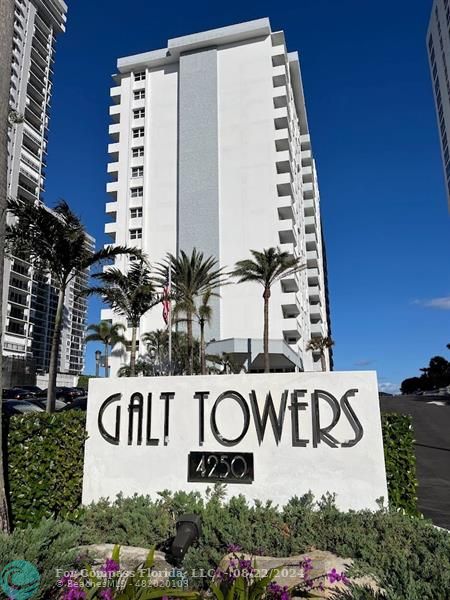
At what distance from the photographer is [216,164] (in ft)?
136

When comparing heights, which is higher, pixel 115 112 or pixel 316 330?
pixel 115 112

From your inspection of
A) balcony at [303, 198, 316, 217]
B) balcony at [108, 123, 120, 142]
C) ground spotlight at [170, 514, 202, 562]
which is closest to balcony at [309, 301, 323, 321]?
balcony at [303, 198, 316, 217]

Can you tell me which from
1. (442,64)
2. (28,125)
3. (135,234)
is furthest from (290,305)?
(28,125)

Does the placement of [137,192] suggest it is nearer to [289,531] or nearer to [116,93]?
[116,93]

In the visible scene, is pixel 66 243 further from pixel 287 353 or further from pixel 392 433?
pixel 287 353

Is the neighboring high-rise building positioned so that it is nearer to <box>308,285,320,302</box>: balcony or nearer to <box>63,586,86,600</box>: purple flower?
<box>308,285,320,302</box>: balcony

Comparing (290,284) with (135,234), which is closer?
(290,284)

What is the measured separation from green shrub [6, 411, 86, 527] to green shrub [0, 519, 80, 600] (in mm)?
2407

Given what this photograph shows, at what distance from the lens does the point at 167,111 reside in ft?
149

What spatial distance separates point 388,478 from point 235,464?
7.54ft

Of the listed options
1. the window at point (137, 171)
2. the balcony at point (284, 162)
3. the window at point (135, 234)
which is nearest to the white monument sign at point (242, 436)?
the balcony at point (284, 162)

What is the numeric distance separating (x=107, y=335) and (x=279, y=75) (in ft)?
103

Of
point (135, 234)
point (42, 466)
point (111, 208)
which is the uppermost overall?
point (111, 208)

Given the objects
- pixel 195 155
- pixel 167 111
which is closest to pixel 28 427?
pixel 195 155
